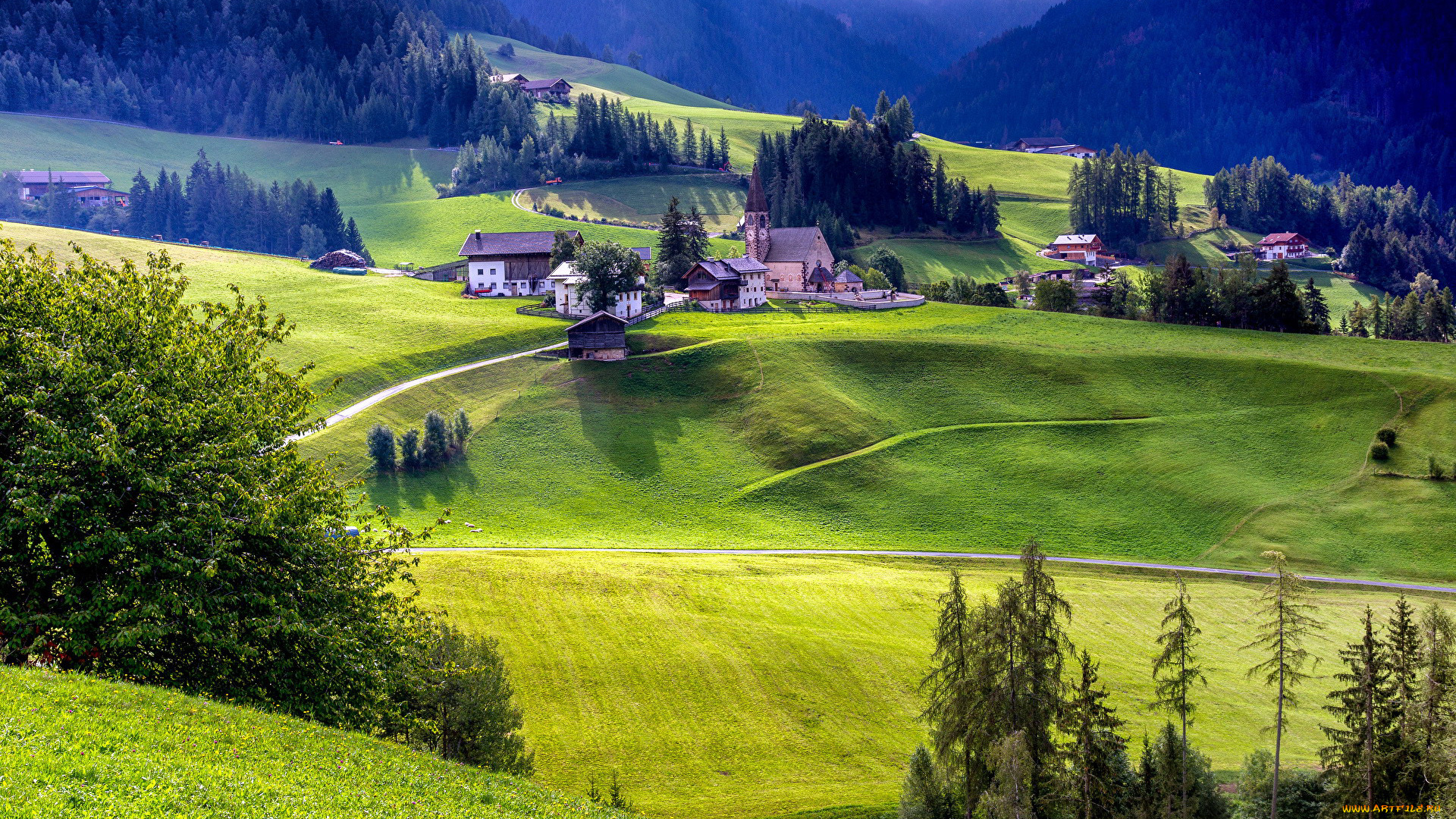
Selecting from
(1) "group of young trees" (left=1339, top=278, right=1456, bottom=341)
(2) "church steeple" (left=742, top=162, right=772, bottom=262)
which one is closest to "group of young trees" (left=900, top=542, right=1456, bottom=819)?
(1) "group of young trees" (left=1339, top=278, right=1456, bottom=341)

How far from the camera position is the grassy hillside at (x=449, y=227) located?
167250 mm

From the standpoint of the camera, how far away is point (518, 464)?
8606cm

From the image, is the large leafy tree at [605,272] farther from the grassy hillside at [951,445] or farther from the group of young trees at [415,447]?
the group of young trees at [415,447]

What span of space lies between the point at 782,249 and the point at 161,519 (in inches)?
5026

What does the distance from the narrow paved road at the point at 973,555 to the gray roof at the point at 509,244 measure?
230 ft

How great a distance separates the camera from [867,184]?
191750 mm

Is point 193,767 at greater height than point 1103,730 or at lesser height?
greater

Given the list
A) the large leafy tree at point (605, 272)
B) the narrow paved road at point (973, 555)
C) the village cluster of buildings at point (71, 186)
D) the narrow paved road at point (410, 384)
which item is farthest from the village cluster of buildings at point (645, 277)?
the village cluster of buildings at point (71, 186)

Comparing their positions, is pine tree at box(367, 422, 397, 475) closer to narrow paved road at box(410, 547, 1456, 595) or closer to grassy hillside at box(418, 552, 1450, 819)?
narrow paved road at box(410, 547, 1456, 595)

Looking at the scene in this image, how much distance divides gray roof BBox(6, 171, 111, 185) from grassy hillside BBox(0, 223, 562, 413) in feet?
179

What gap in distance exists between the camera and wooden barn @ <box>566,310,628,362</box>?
104 m

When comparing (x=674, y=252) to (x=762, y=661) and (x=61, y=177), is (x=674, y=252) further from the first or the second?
(x=61, y=177)

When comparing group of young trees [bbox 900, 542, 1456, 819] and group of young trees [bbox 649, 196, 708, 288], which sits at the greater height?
group of young trees [bbox 649, 196, 708, 288]

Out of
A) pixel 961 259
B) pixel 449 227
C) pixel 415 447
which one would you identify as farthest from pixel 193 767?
pixel 961 259
